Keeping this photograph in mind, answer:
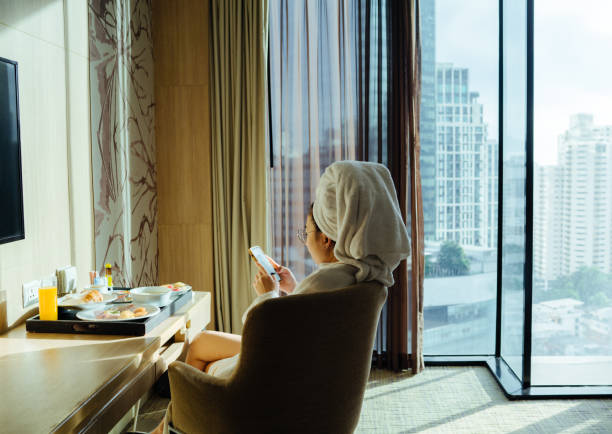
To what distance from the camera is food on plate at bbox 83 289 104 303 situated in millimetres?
2084

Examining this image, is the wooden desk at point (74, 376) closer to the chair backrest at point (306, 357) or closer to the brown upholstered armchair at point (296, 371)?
the brown upholstered armchair at point (296, 371)

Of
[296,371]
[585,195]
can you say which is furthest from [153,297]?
[585,195]

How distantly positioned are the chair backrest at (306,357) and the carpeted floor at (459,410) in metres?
1.20

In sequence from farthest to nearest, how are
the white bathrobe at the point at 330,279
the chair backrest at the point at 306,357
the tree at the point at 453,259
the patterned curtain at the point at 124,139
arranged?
1. the tree at the point at 453,259
2. the patterned curtain at the point at 124,139
3. the white bathrobe at the point at 330,279
4. the chair backrest at the point at 306,357

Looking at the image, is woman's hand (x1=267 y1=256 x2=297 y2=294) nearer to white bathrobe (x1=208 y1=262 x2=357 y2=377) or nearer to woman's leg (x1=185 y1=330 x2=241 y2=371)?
woman's leg (x1=185 y1=330 x2=241 y2=371)

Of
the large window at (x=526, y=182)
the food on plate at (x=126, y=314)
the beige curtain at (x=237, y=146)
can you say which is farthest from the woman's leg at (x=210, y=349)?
the large window at (x=526, y=182)

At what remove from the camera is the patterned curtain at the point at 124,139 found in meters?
2.56

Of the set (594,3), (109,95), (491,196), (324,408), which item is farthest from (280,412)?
(594,3)

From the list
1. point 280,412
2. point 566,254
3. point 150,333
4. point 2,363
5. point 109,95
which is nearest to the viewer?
point 280,412

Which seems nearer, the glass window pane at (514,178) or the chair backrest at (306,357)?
the chair backrest at (306,357)

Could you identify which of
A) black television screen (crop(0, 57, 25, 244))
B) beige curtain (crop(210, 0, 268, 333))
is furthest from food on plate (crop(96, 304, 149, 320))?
beige curtain (crop(210, 0, 268, 333))

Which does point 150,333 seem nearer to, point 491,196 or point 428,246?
point 428,246

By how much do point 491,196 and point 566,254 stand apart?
0.64m

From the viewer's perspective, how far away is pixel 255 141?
10.7 feet
